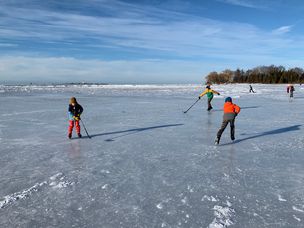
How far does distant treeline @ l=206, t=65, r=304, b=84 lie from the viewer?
8925 cm

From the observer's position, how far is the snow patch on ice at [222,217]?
307 centimetres

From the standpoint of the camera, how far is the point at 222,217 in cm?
321

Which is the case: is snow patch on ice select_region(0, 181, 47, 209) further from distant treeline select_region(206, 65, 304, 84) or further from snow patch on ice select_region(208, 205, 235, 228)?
distant treeline select_region(206, 65, 304, 84)

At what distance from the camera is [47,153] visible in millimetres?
6004

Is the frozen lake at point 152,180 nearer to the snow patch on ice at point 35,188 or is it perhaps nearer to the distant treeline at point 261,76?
the snow patch on ice at point 35,188

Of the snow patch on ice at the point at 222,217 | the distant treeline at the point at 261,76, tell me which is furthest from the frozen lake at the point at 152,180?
the distant treeline at the point at 261,76

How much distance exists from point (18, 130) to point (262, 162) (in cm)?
714

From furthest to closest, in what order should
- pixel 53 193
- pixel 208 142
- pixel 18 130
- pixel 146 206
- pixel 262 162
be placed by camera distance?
pixel 18 130 < pixel 208 142 < pixel 262 162 < pixel 53 193 < pixel 146 206

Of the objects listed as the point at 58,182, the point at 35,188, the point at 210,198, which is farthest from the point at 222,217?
the point at 35,188

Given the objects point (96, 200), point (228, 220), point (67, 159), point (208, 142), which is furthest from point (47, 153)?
point (228, 220)

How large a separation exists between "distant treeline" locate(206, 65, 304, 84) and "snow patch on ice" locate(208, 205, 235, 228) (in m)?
94.8

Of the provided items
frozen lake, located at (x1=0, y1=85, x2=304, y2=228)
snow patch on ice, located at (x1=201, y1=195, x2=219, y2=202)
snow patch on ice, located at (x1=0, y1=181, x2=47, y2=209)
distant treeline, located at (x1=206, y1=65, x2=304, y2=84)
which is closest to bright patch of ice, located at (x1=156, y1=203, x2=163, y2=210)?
frozen lake, located at (x1=0, y1=85, x2=304, y2=228)

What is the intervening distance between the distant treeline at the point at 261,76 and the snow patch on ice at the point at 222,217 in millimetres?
94801

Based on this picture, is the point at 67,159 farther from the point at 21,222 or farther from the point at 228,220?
the point at 228,220
